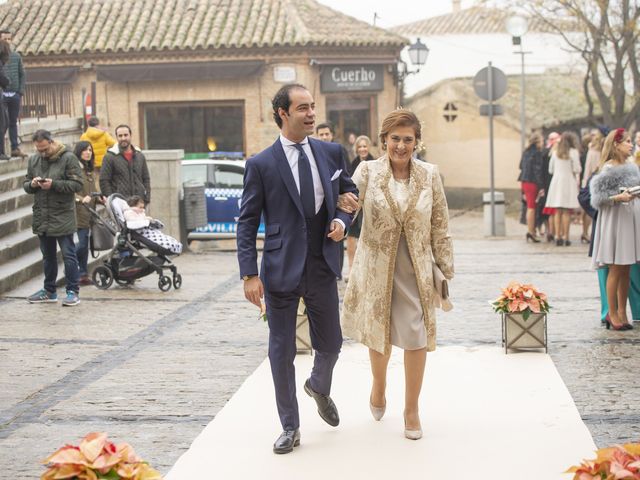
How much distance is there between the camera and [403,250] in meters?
6.54

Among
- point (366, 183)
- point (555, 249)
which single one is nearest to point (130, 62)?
point (555, 249)

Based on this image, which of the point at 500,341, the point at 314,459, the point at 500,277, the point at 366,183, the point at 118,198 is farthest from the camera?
the point at 500,277

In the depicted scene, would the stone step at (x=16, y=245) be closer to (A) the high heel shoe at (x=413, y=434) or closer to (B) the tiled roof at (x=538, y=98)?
(A) the high heel shoe at (x=413, y=434)

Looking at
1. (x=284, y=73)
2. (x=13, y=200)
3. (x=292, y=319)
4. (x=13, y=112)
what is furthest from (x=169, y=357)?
(x=284, y=73)

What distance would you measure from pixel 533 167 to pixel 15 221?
337 inches

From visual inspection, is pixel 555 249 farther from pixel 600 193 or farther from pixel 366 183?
pixel 366 183

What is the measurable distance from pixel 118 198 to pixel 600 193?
6070 mm

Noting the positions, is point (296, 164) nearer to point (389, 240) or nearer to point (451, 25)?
point (389, 240)

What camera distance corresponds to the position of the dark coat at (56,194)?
1199 centimetres

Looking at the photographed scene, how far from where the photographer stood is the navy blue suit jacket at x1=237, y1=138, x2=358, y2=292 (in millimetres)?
6207

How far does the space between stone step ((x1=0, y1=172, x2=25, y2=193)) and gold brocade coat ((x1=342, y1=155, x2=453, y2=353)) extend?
10.9 m

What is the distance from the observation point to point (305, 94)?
20.4ft

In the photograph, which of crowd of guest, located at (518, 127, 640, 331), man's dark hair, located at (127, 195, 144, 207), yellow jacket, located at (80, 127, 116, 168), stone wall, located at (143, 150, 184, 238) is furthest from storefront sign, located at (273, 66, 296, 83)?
crowd of guest, located at (518, 127, 640, 331)

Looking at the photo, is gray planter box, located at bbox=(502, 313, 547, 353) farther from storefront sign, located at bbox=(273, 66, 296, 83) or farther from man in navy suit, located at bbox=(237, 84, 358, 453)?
storefront sign, located at bbox=(273, 66, 296, 83)
